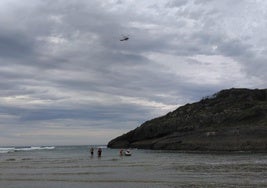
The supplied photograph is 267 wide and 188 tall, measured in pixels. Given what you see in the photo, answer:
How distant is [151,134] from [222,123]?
85.7 feet

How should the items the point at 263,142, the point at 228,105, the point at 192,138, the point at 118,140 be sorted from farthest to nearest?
the point at 118,140 → the point at 228,105 → the point at 192,138 → the point at 263,142

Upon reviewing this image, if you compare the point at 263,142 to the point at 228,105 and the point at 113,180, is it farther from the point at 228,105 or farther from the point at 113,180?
the point at 113,180

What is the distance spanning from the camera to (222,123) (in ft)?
403

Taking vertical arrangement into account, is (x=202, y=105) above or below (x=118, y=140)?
above

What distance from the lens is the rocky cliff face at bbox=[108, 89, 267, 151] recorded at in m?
101

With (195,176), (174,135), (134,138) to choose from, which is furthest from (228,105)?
(195,176)

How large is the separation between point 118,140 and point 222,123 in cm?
4741

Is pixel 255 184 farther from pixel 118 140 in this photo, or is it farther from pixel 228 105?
pixel 118 140

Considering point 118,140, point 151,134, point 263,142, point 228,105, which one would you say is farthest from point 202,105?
point 263,142

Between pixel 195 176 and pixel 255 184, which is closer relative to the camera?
pixel 255 184

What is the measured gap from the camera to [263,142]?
94375mm

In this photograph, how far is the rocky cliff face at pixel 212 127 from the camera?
100625 millimetres

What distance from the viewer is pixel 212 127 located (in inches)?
4779

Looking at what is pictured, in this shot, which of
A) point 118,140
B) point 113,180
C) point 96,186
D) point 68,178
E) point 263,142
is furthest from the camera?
point 118,140
